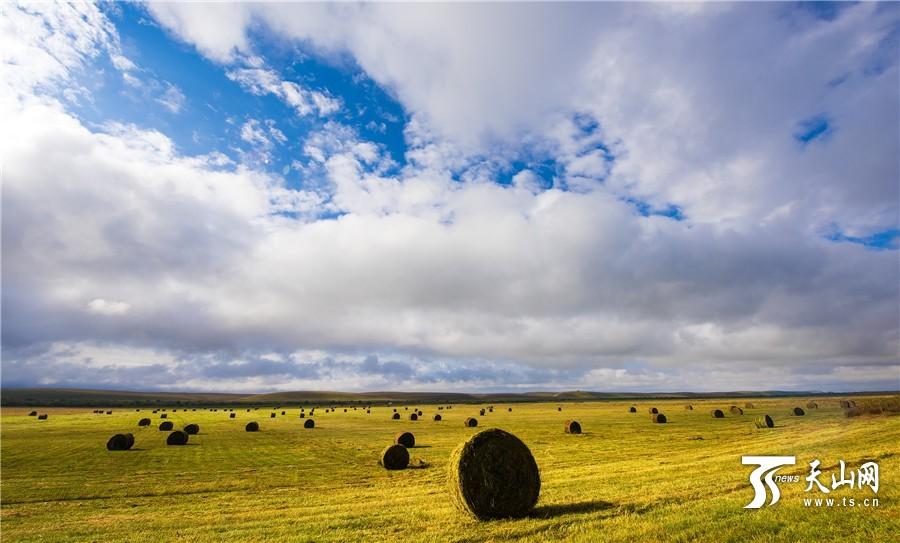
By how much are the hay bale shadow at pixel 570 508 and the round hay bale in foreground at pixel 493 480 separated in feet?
1.29

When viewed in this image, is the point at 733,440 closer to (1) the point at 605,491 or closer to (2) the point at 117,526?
(1) the point at 605,491

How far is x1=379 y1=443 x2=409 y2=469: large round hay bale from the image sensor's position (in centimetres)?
2780

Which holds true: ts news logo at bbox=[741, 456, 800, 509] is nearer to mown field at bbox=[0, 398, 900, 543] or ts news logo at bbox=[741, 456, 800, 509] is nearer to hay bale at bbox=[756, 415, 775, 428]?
mown field at bbox=[0, 398, 900, 543]

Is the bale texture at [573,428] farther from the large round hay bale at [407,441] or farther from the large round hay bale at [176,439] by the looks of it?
the large round hay bale at [176,439]

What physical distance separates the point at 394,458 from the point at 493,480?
14.7m

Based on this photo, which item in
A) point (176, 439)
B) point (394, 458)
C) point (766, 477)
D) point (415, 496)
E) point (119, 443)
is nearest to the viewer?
point (766, 477)

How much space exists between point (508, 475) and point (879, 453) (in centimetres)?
1519

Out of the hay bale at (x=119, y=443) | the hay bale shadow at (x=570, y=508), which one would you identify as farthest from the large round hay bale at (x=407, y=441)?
the hay bale shadow at (x=570, y=508)

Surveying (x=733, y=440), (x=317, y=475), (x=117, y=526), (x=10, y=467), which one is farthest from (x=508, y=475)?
(x=10, y=467)

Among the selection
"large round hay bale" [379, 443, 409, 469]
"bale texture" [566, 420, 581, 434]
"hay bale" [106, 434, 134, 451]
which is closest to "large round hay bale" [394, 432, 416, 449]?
"large round hay bale" [379, 443, 409, 469]

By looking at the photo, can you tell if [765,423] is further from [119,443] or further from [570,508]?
[119,443]

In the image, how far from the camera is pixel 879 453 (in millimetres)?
18734

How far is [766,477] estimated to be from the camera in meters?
15.5

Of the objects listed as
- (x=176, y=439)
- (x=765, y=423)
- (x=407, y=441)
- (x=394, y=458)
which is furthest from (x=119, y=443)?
(x=765, y=423)
